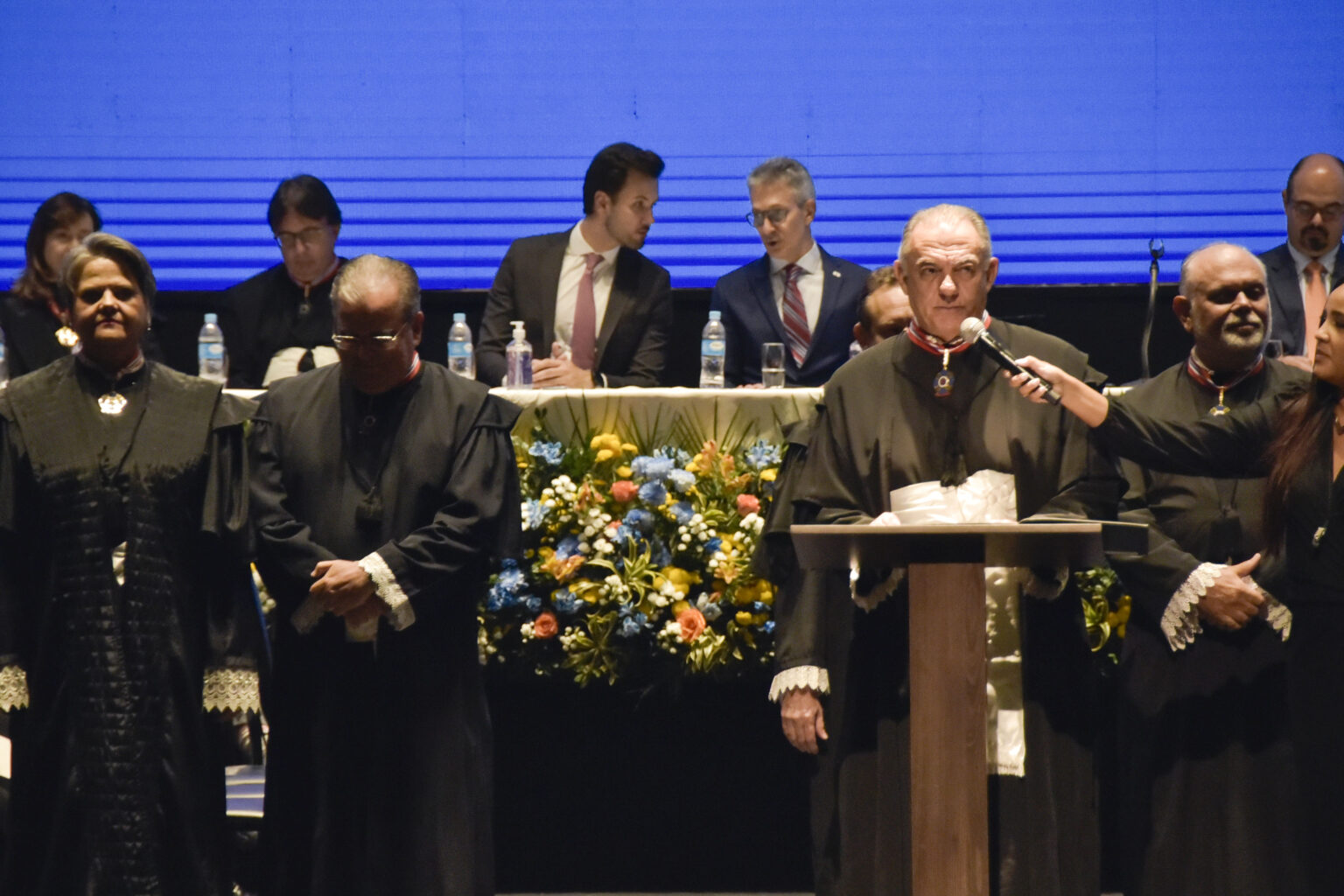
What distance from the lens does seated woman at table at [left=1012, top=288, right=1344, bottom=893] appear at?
350 cm

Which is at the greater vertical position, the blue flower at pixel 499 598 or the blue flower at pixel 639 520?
the blue flower at pixel 639 520

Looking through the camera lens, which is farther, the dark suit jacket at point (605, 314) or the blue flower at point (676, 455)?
the dark suit jacket at point (605, 314)

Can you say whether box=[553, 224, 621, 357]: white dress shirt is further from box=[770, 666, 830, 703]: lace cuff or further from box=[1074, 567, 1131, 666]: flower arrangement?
box=[770, 666, 830, 703]: lace cuff

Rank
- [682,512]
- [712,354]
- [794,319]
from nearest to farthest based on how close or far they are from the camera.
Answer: [682,512] → [712,354] → [794,319]

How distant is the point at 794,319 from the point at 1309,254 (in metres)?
1.87

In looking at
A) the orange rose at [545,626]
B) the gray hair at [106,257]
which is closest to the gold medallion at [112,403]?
the gray hair at [106,257]

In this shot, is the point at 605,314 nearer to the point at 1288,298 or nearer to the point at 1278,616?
the point at 1288,298

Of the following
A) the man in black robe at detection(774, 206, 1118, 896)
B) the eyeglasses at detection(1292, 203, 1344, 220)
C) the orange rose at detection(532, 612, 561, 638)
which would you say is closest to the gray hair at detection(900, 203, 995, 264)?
the man in black robe at detection(774, 206, 1118, 896)

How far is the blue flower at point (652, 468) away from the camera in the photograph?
520cm

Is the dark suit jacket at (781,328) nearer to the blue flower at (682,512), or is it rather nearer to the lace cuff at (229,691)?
the blue flower at (682,512)

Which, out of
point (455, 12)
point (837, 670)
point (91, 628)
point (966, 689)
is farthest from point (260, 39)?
point (966, 689)

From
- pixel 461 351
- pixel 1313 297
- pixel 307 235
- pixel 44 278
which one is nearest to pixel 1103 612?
pixel 1313 297

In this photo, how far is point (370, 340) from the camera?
14.2ft

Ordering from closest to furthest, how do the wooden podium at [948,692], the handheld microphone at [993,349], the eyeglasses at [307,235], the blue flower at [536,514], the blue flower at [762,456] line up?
the wooden podium at [948,692], the handheld microphone at [993,349], the blue flower at [536,514], the blue flower at [762,456], the eyeglasses at [307,235]
